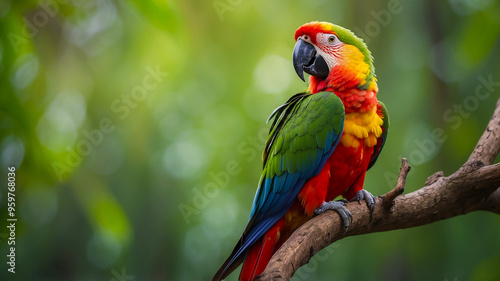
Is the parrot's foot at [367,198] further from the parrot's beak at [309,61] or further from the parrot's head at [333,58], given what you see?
the parrot's beak at [309,61]

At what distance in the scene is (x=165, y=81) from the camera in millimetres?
2729

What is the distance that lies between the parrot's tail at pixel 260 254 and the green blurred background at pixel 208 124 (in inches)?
42.8

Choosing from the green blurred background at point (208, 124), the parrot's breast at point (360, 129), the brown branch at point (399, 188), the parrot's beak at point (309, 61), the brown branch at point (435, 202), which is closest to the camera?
the brown branch at point (399, 188)

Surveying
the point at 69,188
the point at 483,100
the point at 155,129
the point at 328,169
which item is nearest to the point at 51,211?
the point at 69,188

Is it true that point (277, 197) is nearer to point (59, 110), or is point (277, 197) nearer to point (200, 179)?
point (200, 179)

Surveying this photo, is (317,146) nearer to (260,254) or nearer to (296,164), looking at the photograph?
(296,164)

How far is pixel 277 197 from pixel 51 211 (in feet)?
5.34

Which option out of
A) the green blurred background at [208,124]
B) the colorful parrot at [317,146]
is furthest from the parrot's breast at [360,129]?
the green blurred background at [208,124]

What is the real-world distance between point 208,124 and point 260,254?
1379 mm

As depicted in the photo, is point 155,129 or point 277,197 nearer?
point 277,197

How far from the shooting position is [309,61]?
68.6 inches

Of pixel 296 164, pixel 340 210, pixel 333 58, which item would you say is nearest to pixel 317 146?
pixel 296 164

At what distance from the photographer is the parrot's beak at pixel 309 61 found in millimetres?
1719

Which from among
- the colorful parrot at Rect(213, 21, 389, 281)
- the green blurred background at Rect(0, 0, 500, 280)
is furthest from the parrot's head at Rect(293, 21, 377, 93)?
the green blurred background at Rect(0, 0, 500, 280)
